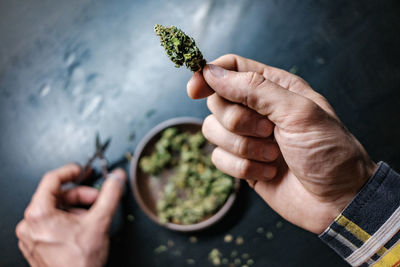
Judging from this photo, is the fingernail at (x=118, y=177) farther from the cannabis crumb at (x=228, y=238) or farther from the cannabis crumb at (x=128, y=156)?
the cannabis crumb at (x=228, y=238)

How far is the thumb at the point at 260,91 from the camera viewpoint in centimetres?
87

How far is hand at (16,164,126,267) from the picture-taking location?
→ 1.47m

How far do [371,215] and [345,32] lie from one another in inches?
40.8

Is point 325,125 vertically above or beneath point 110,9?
beneath

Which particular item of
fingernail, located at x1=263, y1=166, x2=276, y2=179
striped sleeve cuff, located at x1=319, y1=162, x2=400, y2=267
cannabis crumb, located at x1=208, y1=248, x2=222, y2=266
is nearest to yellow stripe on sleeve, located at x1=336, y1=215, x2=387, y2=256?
striped sleeve cuff, located at x1=319, y1=162, x2=400, y2=267

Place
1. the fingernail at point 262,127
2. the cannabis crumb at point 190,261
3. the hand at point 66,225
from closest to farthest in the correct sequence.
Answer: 1. the fingernail at point 262,127
2. the hand at point 66,225
3. the cannabis crumb at point 190,261

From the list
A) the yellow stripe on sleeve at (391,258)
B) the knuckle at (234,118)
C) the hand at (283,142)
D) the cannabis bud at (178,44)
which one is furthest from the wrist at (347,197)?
the cannabis bud at (178,44)

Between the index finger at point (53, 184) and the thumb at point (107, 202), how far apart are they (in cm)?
18

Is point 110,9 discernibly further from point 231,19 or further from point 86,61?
point 231,19

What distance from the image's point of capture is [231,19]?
1.69m

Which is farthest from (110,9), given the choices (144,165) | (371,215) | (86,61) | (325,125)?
(371,215)

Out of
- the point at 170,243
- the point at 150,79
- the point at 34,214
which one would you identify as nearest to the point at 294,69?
the point at 150,79

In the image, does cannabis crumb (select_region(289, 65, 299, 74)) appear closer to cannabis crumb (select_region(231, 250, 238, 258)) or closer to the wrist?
the wrist

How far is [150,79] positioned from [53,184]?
2.34 feet
